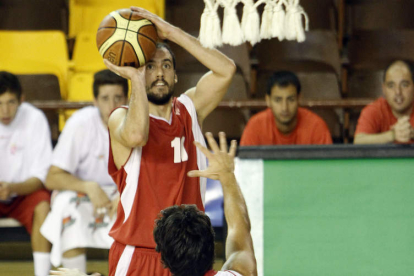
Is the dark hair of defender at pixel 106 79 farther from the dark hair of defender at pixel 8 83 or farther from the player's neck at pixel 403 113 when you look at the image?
the player's neck at pixel 403 113

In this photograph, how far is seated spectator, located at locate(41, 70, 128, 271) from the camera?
13.8 feet

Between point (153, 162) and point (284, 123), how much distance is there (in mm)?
1944

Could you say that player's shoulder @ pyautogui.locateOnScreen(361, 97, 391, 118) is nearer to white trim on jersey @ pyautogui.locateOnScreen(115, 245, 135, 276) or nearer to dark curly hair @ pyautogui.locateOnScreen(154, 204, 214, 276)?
white trim on jersey @ pyautogui.locateOnScreen(115, 245, 135, 276)

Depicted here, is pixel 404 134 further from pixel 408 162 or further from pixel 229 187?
pixel 229 187

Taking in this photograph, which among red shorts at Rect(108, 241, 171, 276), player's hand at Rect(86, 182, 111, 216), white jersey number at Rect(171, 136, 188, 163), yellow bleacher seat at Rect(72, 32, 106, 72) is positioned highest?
yellow bleacher seat at Rect(72, 32, 106, 72)

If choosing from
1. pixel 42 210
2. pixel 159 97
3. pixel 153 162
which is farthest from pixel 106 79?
pixel 153 162

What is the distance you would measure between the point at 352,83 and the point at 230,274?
4100 mm

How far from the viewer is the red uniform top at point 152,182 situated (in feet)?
9.96

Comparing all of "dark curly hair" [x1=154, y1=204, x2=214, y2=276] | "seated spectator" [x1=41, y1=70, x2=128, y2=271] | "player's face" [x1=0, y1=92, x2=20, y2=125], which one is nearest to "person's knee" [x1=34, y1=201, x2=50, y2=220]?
"seated spectator" [x1=41, y1=70, x2=128, y2=271]

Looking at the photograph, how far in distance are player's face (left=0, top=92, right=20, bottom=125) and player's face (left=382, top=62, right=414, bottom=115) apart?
2724 millimetres

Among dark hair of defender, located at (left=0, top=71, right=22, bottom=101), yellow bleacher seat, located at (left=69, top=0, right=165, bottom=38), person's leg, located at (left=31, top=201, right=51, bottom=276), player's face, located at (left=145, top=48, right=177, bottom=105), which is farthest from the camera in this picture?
yellow bleacher seat, located at (left=69, top=0, right=165, bottom=38)

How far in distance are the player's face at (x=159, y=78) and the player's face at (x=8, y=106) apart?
1872mm

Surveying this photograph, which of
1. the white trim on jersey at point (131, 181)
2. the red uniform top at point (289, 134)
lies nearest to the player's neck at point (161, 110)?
the white trim on jersey at point (131, 181)

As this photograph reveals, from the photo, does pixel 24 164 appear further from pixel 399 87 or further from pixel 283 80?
pixel 399 87
